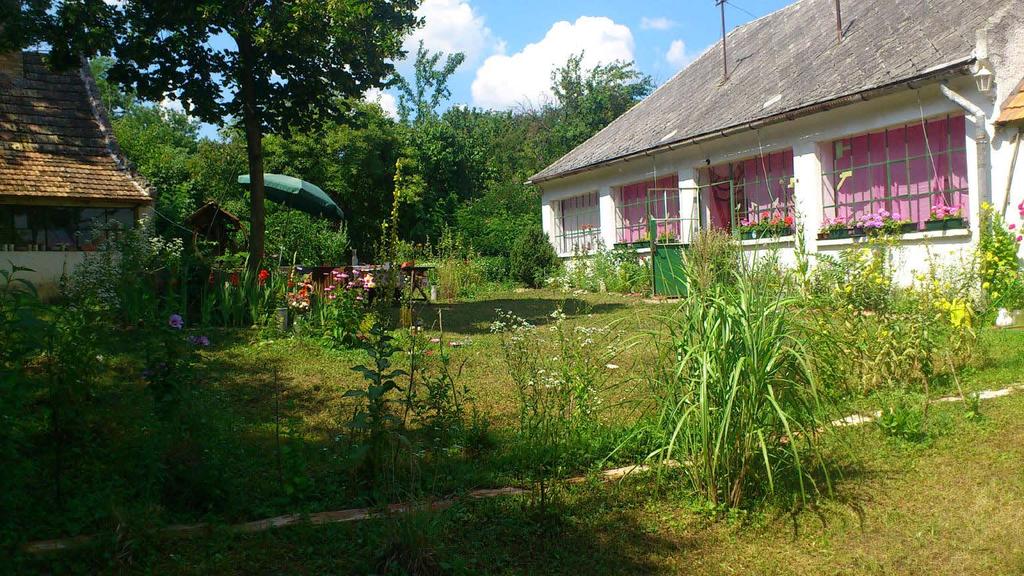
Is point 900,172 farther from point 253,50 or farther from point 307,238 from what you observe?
point 307,238

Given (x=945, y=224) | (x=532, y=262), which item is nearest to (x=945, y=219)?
(x=945, y=224)

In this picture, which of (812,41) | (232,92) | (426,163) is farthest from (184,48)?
(426,163)

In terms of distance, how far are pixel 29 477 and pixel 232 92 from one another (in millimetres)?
8995

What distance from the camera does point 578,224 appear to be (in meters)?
21.4

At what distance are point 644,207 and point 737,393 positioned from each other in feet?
48.4

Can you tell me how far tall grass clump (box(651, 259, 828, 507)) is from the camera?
3.70 metres

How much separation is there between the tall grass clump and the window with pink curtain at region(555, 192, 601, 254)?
15.3m

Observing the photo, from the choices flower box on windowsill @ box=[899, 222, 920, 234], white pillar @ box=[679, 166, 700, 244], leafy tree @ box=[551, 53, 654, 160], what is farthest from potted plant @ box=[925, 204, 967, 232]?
leafy tree @ box=[551, 53, 654, 160]

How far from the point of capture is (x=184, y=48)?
10.8 metres

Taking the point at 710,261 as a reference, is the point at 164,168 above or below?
above

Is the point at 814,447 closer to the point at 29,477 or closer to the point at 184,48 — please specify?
the point at 29,477

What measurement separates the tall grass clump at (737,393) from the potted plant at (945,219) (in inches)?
285

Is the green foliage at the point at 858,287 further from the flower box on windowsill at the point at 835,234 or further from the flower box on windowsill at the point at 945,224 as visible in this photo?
the flower box on windowsill at the point at 835,234

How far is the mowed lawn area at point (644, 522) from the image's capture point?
331cm
